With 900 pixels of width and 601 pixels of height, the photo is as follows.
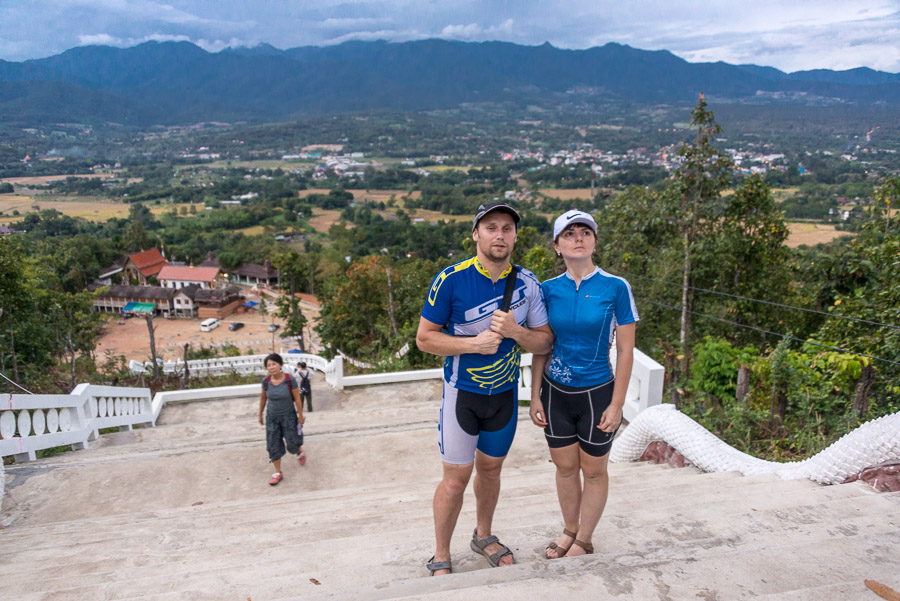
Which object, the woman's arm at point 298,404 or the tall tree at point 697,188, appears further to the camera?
the tall tree at point 697,188

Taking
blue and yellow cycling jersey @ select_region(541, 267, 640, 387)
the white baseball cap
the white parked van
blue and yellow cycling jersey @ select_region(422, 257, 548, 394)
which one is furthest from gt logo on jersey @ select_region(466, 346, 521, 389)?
the white parked van

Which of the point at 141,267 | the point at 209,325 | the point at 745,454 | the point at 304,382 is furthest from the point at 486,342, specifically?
the point at 141,267

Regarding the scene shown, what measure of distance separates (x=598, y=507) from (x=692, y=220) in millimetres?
7662

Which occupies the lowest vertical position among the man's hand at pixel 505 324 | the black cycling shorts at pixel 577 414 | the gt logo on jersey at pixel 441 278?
the black cycling shorts at pixel 577 414

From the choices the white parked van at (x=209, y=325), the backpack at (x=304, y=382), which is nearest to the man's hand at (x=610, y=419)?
the backpack at (x=304, y=382)

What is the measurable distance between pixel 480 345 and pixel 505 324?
13cm

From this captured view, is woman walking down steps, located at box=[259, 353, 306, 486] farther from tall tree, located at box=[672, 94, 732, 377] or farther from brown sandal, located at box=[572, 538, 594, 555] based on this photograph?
tall tree, located at box=[672, 94, 732, 377]

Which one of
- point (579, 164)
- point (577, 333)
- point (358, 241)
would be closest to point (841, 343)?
point (577, 333)

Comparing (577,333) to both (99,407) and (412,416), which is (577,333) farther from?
(99,407)

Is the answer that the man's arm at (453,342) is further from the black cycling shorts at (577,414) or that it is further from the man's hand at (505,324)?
the black cycling shorts at (577,414)

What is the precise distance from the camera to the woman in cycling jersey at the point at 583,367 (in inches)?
92.4

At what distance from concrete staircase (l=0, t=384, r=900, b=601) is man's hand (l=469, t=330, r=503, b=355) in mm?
790

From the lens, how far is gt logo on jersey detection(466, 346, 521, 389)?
7.68 ft

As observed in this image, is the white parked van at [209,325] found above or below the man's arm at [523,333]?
below
